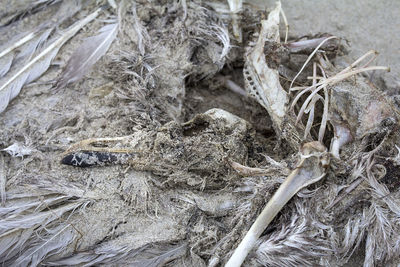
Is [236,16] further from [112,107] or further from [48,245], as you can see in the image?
[48,245]

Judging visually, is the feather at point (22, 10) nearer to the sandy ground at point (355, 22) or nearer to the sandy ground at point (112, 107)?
the sandy ground at point (112, 107)

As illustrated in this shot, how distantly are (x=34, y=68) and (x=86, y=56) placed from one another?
0.38m

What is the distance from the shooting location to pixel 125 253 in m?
2.20

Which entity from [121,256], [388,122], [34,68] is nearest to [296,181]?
[388,122]

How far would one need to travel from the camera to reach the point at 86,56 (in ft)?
9.29

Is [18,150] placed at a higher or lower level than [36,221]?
higher

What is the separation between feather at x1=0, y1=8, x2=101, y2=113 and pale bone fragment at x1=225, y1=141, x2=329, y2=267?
6.04 ft

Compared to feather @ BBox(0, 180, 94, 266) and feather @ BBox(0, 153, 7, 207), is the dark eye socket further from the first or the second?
feather @ BBox(0, 153, 7, 207)

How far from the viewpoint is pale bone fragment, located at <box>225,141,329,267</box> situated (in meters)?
2.13

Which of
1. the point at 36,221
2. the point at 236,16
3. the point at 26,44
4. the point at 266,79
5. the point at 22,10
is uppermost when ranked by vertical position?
the point at 22,10

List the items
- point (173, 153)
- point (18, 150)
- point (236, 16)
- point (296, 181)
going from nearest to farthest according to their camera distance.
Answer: point (296, 181) < point (173, 153) < point (18, 150) < point (236, 16)

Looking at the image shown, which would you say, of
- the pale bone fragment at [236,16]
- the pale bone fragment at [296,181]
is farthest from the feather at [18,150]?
the pale bone fragment at [236,16]

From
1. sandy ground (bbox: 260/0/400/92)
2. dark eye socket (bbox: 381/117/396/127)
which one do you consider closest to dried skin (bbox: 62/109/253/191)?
dark eye socket (bbox: 381/117/396/127)

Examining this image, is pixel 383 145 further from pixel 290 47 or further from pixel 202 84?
pixel 202 84
